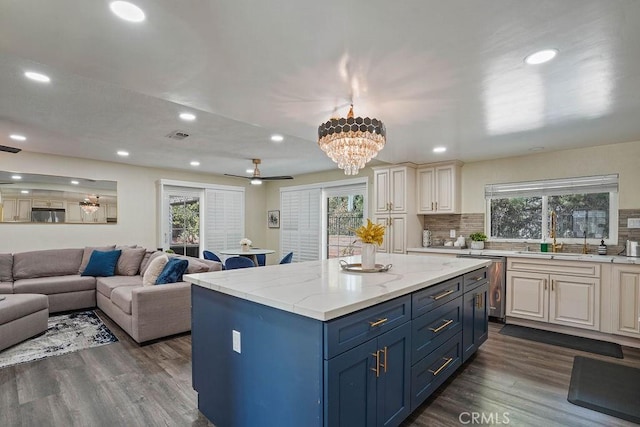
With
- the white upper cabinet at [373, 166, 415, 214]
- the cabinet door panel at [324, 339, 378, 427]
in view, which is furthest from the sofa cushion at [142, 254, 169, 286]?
the white upper cabinet at [373, 166, 415, 214]

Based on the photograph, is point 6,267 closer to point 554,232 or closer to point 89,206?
point 89,206

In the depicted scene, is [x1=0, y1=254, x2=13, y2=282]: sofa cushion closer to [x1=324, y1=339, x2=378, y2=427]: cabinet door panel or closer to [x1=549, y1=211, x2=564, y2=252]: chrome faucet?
[x1=324, y1=339, x2=378, y2=427]: cabinet door panel

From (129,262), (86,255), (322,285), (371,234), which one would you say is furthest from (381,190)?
(86,255)

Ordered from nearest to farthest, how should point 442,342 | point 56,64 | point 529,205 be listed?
point 56,64
point 442,342
point 529,205

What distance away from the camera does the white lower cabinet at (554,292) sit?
3711mm

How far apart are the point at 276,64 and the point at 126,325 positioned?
3.31 meters

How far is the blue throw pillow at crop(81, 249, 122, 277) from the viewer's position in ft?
15.9

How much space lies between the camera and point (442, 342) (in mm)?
2438

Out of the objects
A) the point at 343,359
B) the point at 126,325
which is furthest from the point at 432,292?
the point at 126,325

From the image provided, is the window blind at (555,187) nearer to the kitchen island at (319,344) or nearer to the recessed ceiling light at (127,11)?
the kitchen island at (319,344)

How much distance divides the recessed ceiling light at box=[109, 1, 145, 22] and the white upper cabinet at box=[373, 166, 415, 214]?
4.39 m

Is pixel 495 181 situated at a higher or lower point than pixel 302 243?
higher

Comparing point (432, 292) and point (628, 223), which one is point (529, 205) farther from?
point (432, 292)

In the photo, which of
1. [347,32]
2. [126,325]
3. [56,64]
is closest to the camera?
[347,32]
